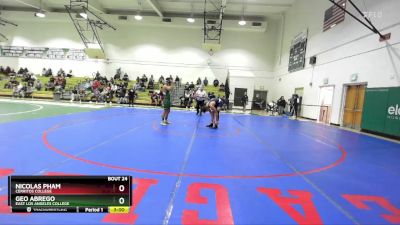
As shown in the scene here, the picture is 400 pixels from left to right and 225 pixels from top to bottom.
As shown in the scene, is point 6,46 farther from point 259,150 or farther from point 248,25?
point 259,150

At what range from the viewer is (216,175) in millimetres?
4363

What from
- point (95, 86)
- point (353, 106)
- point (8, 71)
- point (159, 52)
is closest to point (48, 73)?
point (8, 71)

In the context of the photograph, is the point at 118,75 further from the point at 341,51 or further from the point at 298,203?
the point at 298,203

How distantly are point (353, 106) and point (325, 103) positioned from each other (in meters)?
3.29

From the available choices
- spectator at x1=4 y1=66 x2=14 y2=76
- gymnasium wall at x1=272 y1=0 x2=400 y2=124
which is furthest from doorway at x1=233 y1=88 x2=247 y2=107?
spectator at x1=4 y1=66 x2=14 y2=76

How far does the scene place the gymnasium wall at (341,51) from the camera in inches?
435

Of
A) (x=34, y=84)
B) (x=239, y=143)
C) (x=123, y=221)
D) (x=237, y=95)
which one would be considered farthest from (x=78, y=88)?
(x=123, y=221)

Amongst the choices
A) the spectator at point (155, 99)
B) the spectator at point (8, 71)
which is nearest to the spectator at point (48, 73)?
the spectator at point (8, 71)

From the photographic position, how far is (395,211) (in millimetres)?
3293

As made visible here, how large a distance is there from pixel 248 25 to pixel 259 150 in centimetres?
2208

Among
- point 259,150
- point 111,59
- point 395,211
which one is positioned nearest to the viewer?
point 395,211
